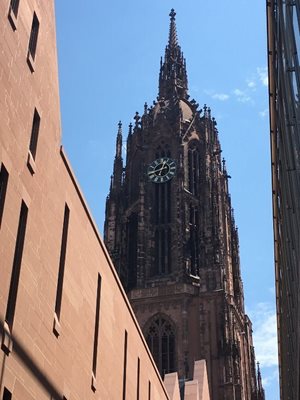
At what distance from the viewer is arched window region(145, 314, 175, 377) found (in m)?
62.5

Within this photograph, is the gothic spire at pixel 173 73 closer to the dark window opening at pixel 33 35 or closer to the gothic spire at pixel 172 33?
the gothic spire at pixel 172 33

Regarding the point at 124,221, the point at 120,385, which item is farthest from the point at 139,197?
the point at 120,385

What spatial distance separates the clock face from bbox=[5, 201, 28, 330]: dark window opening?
59379 mm

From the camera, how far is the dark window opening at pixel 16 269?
15.9 m

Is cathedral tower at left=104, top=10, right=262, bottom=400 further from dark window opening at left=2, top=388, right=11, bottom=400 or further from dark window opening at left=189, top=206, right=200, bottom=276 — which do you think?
dark window opening at left=2, top=388, right=11, bottom=400

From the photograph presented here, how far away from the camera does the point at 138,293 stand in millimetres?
67562

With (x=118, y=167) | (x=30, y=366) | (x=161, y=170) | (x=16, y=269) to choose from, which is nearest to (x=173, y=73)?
(x=118, y=167)

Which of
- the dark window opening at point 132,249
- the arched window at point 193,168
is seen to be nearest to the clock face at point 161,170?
the arched window at point 193,168

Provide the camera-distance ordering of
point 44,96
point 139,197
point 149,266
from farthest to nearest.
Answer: point 139,197 < point 149,266 < point 44,96

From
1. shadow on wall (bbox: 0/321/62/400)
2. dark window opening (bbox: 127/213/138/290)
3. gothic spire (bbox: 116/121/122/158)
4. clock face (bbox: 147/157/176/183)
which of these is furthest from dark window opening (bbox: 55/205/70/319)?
gothic spire (bbox: 116/121/122/158)

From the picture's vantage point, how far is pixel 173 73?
9538cm

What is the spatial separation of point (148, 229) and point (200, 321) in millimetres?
13313

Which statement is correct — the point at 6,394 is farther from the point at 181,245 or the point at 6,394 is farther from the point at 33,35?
the point at 181,245

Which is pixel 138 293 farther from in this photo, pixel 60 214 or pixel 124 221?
pixel 60 214
